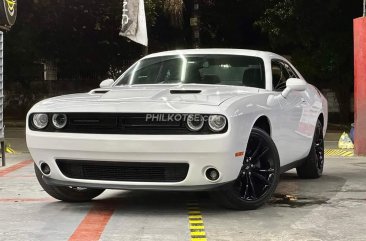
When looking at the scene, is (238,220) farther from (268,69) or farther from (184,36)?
(184,36)

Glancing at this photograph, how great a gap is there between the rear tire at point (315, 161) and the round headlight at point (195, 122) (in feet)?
9.79

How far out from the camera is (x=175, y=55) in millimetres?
7180

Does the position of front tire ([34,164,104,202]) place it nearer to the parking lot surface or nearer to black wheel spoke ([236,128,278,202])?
the parking lot surface

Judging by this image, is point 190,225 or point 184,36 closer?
Result: point 190,225

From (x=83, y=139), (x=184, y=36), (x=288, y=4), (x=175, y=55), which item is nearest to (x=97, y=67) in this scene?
(x=184, y=36)

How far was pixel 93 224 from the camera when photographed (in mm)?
5328

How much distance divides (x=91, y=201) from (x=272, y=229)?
2.22 metres

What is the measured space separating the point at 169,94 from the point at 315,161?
308 cm

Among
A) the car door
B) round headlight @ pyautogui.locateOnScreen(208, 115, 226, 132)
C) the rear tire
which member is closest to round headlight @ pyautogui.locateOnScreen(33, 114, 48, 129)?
round headlight @ pyautogui.locateOnScreen(208, 115, 226, 132)

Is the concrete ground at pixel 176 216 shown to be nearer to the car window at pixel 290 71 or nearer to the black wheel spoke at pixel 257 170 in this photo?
the black wheel spoke at pixel 257 170

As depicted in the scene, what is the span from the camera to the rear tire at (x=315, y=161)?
795 cm

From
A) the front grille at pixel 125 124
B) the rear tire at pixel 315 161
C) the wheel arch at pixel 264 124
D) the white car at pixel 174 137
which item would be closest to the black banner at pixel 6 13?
the white car at pixel 174 137

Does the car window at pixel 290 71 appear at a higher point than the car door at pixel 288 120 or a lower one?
higher

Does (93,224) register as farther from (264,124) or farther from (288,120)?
(288,120)
